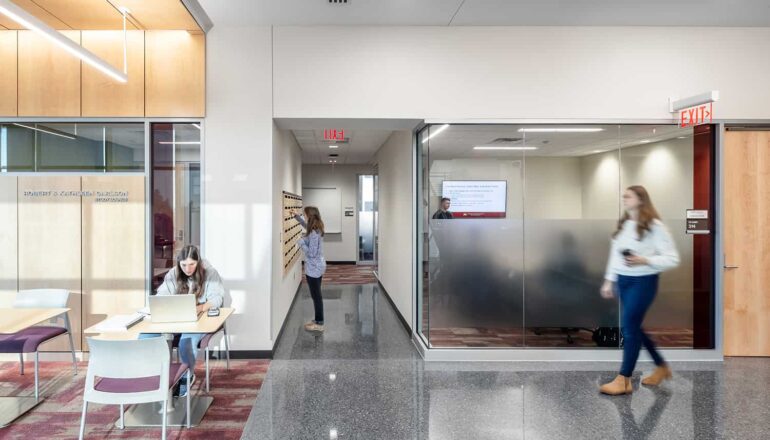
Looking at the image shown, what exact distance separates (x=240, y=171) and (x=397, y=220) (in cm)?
264

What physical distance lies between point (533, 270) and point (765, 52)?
3.35 m

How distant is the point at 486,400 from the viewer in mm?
3578

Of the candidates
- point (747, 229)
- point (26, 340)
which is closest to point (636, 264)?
point (747, 229)

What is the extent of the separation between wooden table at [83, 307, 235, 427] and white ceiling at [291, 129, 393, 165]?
4212mm

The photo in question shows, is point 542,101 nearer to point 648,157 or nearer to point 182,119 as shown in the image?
point 648,157

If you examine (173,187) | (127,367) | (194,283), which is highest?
(173,187)

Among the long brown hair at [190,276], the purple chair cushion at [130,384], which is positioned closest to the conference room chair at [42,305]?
the long brown hair at [190,276]

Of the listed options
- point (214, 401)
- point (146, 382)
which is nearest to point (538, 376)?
point (214, 401)

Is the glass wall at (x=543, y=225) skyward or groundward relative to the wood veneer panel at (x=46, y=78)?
groundward

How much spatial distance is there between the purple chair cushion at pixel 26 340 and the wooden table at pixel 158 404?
921 mm

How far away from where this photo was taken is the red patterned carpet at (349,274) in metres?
9.88

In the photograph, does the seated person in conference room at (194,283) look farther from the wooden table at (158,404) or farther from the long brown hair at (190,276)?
the wooden table at (158,404)

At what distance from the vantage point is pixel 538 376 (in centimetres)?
411

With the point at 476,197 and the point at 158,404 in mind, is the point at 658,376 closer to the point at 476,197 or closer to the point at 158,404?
the point at 476,197
